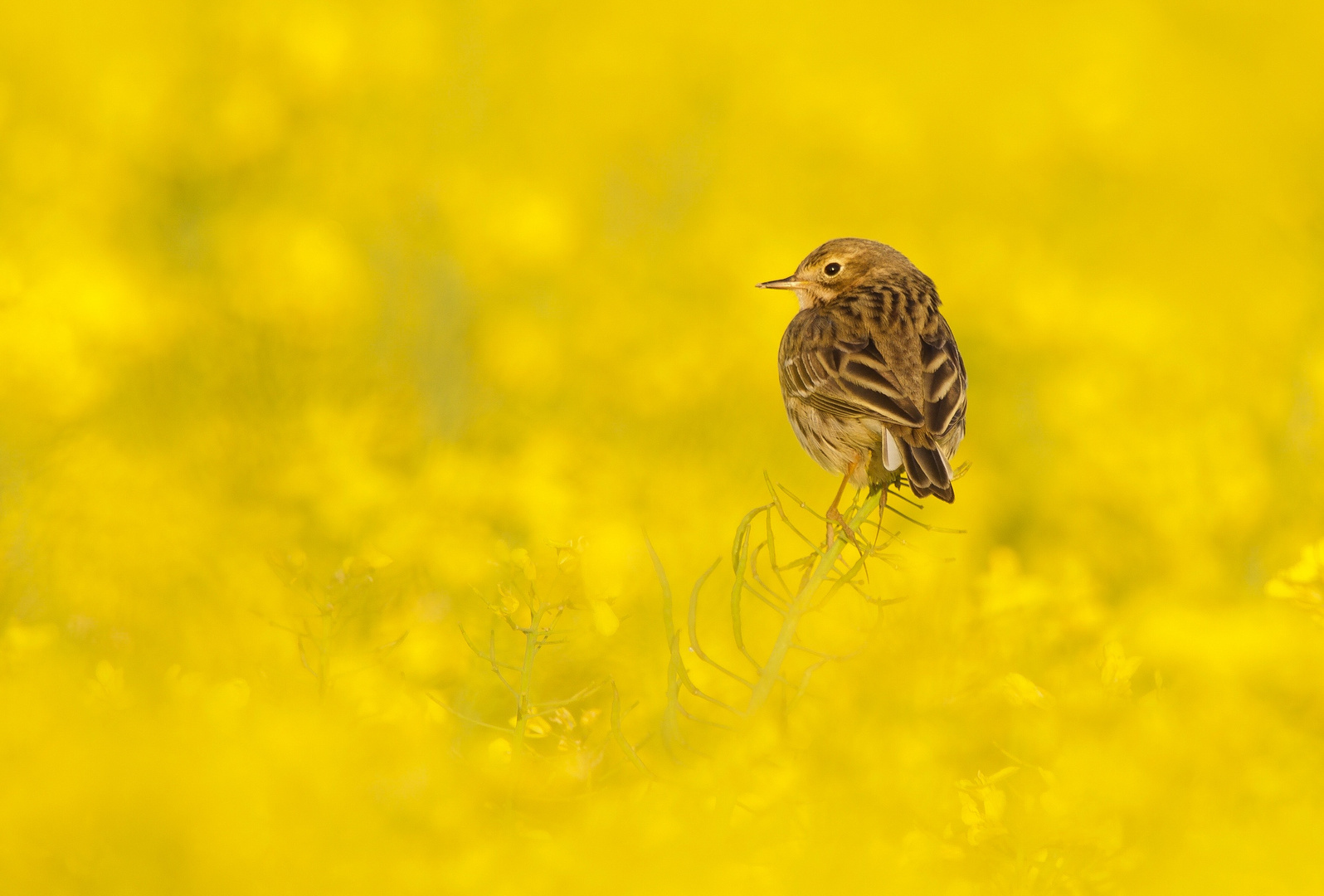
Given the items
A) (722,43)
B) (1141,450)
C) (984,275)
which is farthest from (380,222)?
(1141,450)

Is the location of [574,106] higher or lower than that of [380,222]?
higher

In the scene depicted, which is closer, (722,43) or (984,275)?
(984,275)

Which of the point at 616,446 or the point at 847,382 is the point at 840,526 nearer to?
the point at 847,382

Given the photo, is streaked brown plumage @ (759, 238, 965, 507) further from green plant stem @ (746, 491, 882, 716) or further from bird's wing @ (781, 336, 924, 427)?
green plant stem @ (746, 491, 882, 716)

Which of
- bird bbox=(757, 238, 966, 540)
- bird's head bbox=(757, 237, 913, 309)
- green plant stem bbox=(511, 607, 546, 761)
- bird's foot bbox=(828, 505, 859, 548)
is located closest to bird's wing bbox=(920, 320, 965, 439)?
bird bbox=(757, 238, 966, 540)

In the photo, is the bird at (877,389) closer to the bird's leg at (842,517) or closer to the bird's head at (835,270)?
the bird's leg at (842,517)

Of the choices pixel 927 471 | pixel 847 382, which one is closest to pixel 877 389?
pixel 847 382

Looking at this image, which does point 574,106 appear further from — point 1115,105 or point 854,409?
point 854,409

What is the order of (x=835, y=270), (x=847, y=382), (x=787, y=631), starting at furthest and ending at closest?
1. (x=835, y=270)
2. (x=847, y=382)
3. (x=787, y=631)
